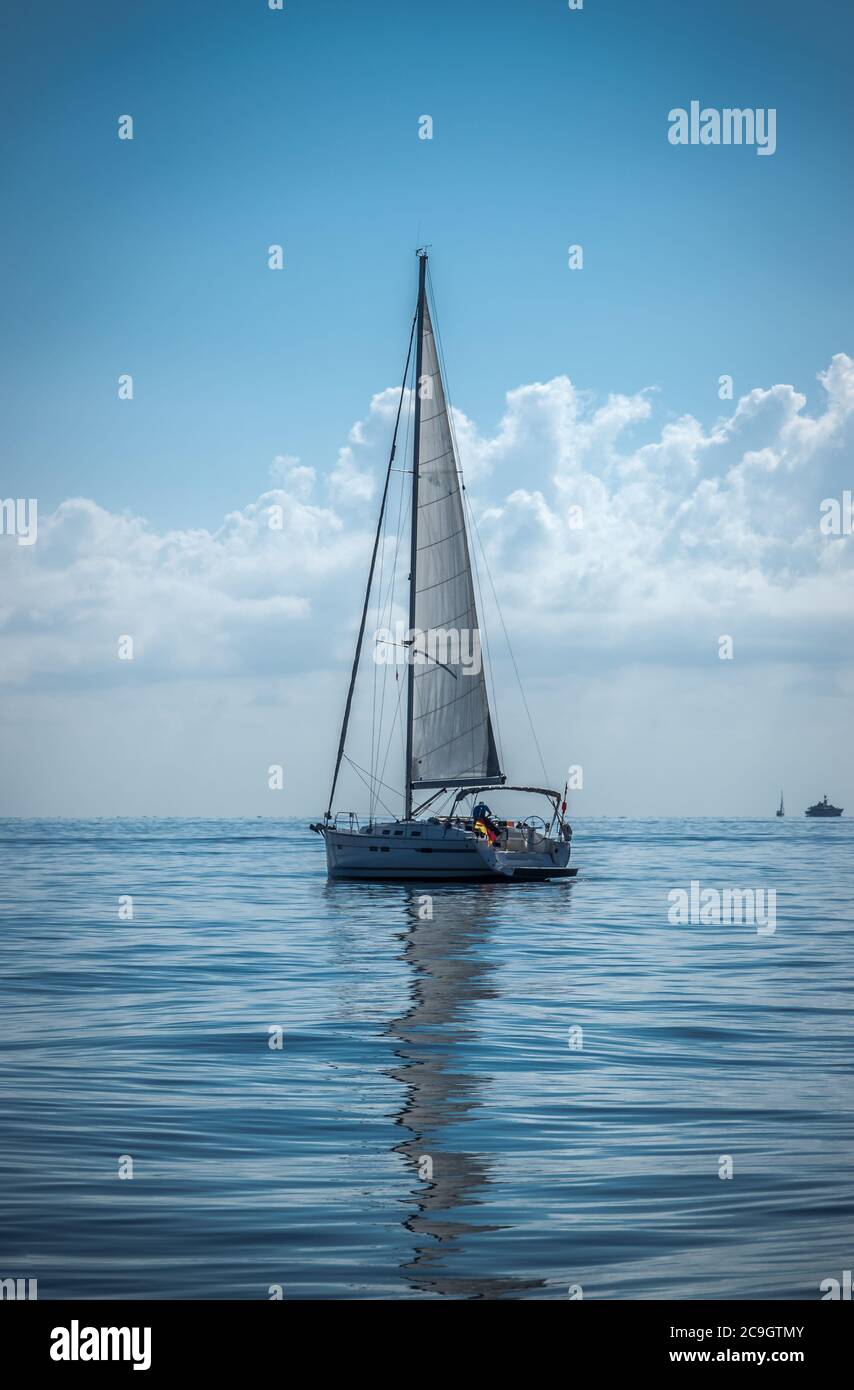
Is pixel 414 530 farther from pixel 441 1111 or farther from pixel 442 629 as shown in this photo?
pixel 441 1111

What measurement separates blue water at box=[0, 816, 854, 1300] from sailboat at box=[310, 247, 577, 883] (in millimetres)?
25721

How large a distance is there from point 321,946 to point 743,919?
1753 cm

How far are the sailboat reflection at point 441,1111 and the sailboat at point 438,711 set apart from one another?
25366 mm

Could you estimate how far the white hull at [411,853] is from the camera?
62688 millimetres

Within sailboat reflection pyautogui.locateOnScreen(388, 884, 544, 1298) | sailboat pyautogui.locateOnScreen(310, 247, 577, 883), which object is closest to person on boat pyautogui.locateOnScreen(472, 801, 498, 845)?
sailboat pyautogui.locateOnScreen(310, 247, 577, 883)

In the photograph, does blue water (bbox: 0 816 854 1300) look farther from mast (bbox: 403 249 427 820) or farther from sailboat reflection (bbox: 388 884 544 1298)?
mast (bbox: 403 249 427 820)

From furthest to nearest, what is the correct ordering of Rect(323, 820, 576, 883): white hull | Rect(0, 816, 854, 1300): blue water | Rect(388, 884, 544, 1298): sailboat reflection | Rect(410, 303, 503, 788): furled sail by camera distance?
1. Rect(410, 303, 503, 788): furled sail
2. Rect(323, 820, 576, 883): white hull
3. Rect(0, 816, 854, 1300): blue water
4. Rect(388, 884, 544, 1298): sailboat reflection

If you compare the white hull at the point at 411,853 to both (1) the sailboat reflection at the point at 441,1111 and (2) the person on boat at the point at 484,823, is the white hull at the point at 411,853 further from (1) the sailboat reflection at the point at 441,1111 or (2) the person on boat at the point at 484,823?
(1) the sailboat reflection at the point at 441,1111

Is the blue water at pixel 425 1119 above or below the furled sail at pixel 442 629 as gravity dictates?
below

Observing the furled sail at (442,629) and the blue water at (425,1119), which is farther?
the furled sail at (442,629)

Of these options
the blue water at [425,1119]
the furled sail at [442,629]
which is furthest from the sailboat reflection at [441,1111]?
the furled sail at [442,629]

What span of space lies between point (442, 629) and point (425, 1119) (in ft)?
165

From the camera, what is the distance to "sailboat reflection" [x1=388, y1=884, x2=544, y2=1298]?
10.4 m
